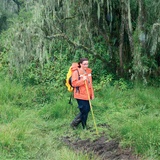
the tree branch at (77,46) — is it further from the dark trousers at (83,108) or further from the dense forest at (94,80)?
the dark trousers at (83,108)

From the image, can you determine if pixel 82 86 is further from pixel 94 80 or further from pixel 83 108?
pixel 94 80

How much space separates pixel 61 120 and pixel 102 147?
155 cm

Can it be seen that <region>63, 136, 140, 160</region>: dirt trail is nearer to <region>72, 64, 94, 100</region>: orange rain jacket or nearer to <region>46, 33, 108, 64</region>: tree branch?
<region>72, 64, 94, 100</region>: orange rain jacket

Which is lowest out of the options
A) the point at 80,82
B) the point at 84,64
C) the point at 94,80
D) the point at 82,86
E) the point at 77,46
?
the point at 94,80

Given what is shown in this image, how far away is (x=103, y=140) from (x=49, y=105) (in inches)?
83.9

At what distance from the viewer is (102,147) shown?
19.1 ft

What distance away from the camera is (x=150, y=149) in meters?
5.39

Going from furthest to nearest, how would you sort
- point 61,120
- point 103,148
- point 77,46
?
point 77,46, point 61,120, point 103,148

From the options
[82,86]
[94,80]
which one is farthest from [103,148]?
[94,80]

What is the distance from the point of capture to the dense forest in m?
5.75

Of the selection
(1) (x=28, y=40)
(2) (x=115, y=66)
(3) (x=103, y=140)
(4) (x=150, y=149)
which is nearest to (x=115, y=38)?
(2) (x=115, y=66)

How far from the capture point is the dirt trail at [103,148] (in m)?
5.50

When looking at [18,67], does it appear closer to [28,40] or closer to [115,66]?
[28,40]

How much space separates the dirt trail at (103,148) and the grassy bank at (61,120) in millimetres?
136
